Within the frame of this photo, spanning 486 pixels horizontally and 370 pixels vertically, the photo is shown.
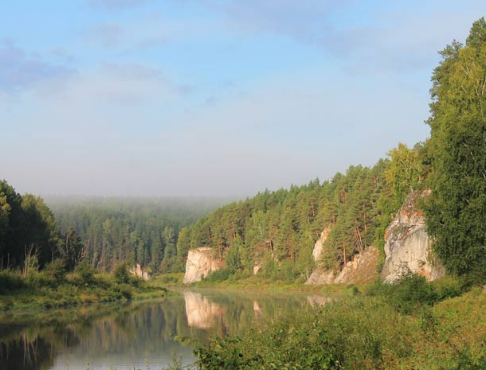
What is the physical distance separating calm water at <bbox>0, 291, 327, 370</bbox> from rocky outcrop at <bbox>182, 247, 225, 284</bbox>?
82.0m

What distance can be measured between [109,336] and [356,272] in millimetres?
54037

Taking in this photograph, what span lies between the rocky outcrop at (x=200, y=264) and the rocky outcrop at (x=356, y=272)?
4850 cm

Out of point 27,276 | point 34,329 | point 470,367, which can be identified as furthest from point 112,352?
point 27,276

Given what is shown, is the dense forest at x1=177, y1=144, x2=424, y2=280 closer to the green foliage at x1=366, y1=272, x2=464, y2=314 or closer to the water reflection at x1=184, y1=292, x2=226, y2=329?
the green foliage at x1=366, y1=272, x2=464, y2=314

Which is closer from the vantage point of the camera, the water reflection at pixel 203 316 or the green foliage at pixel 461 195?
the green foliage at pixel 461 195

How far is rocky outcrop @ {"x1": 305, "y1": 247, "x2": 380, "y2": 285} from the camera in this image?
8126 centimetres

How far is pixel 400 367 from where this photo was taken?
47.1ft

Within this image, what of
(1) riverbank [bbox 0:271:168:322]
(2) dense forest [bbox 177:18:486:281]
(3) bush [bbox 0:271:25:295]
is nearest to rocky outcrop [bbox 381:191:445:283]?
(2) dense forest [bbox 177:18:486:281]

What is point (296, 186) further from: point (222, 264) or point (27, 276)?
point (27, 276)

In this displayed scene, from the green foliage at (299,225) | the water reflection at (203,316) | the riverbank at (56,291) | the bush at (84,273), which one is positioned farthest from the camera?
the green foliage at (299,225)

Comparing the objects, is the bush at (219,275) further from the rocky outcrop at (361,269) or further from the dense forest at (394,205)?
the rocky outcrop at (361,269)

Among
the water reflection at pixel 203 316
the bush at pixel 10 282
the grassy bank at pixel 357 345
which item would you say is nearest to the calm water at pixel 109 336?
the water reflection at pixel 203 316

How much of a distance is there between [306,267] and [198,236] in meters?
52.0

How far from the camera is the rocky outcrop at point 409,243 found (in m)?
48.2
